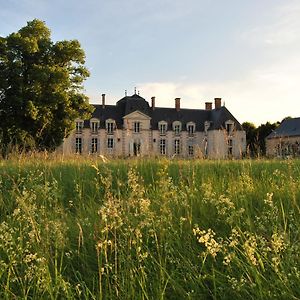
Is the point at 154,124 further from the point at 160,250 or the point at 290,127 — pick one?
the point at 160,250

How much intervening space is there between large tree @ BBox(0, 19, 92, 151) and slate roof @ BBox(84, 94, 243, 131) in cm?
2851

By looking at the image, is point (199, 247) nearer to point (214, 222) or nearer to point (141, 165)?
point (214, 222)

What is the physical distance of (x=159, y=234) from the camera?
12.4 ft

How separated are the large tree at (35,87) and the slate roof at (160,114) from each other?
1122 inches

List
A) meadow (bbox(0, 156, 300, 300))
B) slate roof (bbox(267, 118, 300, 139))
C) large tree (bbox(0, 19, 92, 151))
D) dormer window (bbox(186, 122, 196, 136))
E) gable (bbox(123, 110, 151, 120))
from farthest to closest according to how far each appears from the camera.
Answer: dormer window (bbox(186, 122, 196, 136))
slate roof (bbox(267, 118, 300, 139))
gable (bbox(123, 110, 151, 120))
large tree (bbox(0, 19, 92, 151))
meadow (bbox(0, 156, 300, 300))

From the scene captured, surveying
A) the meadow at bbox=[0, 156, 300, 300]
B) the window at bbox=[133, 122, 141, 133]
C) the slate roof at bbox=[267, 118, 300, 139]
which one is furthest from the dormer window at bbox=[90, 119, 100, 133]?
the meadow at bbox=[0, 156, 300, 300]

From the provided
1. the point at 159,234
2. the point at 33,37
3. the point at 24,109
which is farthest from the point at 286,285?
the point at 33,37

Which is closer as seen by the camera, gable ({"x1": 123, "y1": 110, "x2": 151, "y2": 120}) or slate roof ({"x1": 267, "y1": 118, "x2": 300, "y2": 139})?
gable ({"x1": 123, "y1": 110, "x2": 151, "y2": 120})

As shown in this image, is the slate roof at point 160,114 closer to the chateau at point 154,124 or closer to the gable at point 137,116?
the chateau at point 154,124

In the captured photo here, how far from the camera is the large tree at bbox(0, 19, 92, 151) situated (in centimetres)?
3083

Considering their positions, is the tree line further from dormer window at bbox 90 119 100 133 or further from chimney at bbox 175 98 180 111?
chimney at bbox 175 98 180 111

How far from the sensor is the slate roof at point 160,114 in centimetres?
6350

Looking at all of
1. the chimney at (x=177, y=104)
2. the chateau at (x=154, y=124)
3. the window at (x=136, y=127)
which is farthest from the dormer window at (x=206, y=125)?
the window at (x=136, y=127)

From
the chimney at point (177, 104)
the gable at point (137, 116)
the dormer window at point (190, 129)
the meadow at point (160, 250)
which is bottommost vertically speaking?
the meadow at point (160, 250)
